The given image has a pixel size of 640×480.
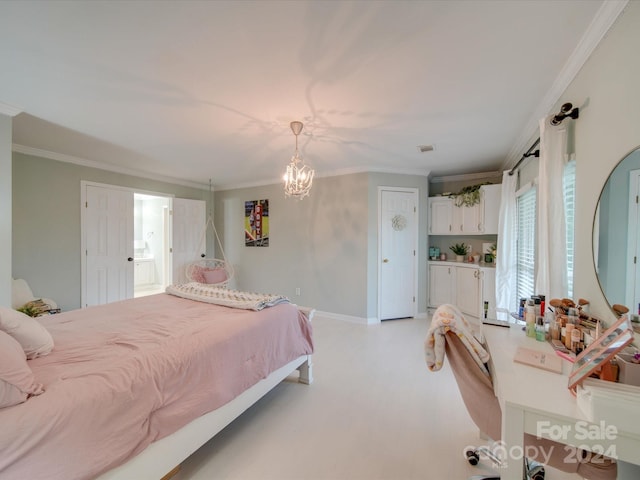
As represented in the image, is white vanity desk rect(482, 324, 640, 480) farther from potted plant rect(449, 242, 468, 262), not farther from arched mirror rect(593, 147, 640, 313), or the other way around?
potted plant rect(449, 242, 468, 262)

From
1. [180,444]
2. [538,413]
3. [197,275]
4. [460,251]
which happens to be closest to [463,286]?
[460,251]

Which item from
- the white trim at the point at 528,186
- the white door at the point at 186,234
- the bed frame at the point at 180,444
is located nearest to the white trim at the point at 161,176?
the white door at the point at 186,234

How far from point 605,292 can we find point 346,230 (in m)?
3.12

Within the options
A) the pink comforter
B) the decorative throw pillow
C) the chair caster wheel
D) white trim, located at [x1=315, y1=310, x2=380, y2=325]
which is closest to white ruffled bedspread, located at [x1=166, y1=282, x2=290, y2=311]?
the pink comforter

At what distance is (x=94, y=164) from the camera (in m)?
3.85

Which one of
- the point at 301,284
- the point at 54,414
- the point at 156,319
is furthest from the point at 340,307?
the point at 54,414

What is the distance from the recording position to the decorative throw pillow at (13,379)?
0.92 metres

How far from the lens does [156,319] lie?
193 cm

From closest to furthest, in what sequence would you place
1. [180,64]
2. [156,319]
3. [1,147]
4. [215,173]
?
1. [180,64]
2. [156,319]
3. [1,147]
4. [215,173]

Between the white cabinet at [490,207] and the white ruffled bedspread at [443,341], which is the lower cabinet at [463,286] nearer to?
the white cabinet at [490,207]

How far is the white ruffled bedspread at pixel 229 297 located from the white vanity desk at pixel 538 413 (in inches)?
62.3

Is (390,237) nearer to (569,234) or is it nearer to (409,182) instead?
(409,182)

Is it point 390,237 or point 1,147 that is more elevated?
point 1,147

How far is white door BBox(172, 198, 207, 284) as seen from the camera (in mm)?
4984
